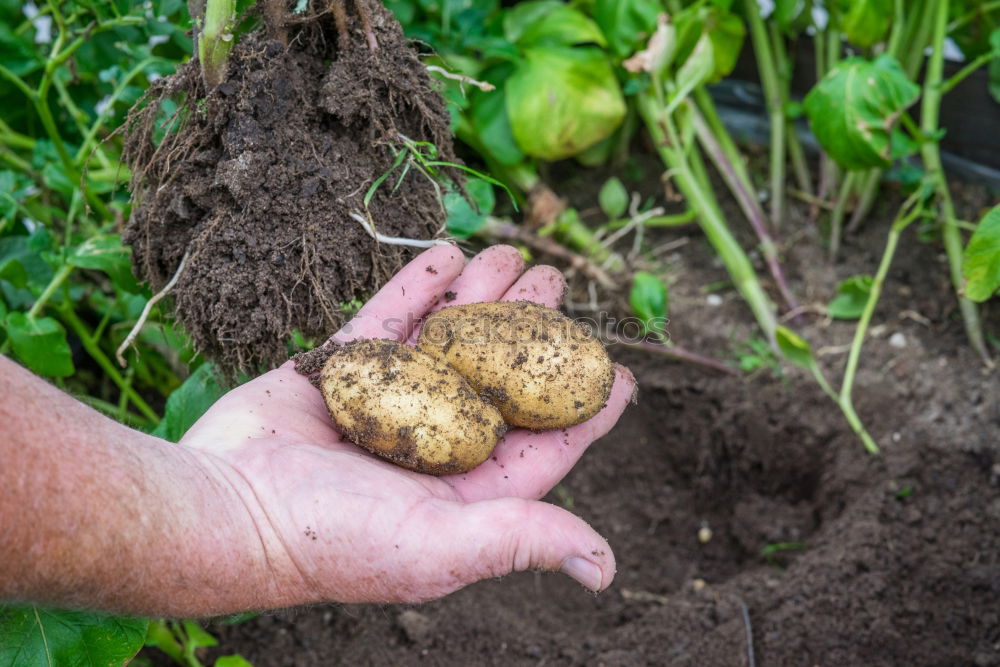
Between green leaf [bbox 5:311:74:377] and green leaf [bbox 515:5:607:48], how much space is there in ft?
4.91

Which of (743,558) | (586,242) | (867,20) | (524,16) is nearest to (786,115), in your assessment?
(867,20)

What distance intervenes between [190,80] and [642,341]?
1346 mm

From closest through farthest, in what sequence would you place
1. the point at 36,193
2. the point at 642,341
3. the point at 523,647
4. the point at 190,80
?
the point at 190,80 → the point at 523,647 → the point at 36,193 → the point at 642,341

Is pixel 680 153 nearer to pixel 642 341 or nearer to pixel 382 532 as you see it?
pixel 642 341

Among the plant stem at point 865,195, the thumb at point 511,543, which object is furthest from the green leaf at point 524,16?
the thumb at point 511,543

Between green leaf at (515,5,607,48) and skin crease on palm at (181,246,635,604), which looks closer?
skin crease on palm at (181,246,635,604)

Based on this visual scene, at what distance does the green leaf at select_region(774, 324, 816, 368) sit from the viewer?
1963mm

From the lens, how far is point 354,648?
1.65 metres

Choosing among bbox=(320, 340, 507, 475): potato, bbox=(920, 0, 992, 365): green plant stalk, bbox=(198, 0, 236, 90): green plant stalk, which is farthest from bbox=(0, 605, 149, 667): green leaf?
bbox=(920, 0, 992, 365): green plant stalk

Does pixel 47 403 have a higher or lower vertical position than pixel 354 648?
higher

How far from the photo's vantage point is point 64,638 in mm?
1214

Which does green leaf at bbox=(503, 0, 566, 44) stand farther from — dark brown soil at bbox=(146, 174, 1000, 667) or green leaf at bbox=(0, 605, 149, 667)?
green leaf at bbox=(0, 605, 149, 667)

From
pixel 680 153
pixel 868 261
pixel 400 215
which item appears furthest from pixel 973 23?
pixel 400 215

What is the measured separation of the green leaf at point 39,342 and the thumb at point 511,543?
86 centimetres
